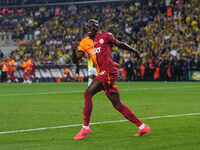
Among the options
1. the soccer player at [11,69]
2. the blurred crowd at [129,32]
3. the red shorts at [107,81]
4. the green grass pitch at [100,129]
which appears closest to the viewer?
the green grass pitch at [100,129]

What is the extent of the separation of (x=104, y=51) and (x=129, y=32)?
3425 centimetres

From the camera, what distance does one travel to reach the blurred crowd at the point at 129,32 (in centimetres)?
3775

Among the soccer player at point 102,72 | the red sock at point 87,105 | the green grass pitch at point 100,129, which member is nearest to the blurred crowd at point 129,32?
the green grass pitch at point 100,129

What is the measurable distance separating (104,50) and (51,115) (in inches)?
189

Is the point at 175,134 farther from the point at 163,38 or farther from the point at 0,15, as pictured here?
the point at 0,15

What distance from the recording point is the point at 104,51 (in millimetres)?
8898

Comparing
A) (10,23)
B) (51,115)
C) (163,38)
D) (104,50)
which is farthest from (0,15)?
(104,50)

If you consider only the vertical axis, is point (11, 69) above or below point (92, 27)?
below

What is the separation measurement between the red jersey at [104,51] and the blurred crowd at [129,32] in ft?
92.2

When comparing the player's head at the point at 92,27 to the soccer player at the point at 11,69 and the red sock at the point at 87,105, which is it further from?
the soccer player at the point at 11,69

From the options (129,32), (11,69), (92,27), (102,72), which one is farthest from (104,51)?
(11,69)

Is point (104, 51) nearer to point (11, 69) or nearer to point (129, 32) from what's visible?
point (129, 32)

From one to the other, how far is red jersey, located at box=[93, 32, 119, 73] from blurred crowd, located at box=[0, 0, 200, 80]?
2810cm

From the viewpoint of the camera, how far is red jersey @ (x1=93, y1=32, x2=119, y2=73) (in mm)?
8875
